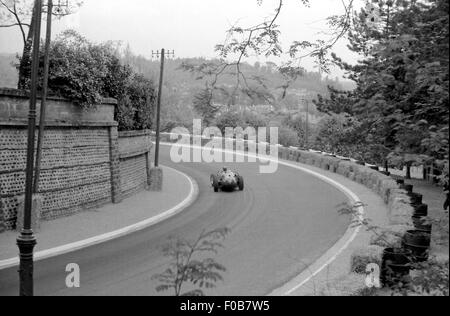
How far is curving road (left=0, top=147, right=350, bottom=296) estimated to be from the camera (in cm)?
1290

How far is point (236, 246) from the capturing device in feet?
56.5

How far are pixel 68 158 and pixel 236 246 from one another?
7.78 metres

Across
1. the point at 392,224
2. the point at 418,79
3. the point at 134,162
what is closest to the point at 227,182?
the point at 134,162

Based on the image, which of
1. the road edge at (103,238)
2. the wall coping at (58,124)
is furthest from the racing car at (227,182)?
the wall coping at (58,124)

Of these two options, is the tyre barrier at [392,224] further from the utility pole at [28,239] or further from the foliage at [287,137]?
the foliage at [287,137]

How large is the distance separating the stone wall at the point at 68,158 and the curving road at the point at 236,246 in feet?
11.0

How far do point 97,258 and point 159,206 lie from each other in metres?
8.80

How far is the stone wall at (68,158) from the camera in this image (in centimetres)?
1805

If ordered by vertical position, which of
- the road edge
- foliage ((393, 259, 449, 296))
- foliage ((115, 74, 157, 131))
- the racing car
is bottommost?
the road edge

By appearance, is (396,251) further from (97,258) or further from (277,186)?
(277,186)

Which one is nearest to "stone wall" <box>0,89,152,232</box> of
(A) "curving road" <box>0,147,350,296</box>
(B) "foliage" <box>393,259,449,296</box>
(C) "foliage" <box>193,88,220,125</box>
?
(A) "curving road" <box>0,147,350,296</box>

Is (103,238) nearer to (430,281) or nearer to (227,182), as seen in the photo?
(227,182)

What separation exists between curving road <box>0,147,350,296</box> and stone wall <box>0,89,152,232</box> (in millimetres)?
3353

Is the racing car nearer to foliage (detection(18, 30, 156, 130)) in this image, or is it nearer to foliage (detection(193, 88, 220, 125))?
foliage (detection(18, 30, 156, 130))
